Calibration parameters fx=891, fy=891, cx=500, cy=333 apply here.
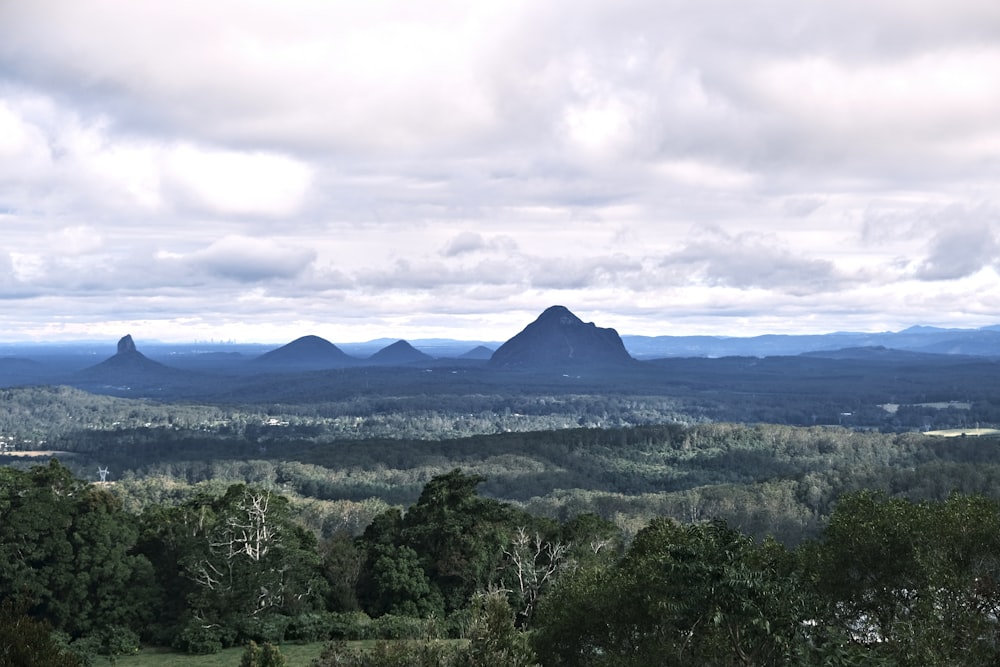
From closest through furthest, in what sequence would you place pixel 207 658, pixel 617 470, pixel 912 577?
1. pixel 912 577
2. pixel 207 658
3. pixel 617 470

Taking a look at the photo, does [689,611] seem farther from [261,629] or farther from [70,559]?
[70,559]

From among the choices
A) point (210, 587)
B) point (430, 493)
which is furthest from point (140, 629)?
point (430, 493)

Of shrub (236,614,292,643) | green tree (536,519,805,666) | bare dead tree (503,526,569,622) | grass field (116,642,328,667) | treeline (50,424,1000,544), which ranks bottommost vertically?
treeline (50,424,1000,544)

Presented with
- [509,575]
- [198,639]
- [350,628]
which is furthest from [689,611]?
[509,575]

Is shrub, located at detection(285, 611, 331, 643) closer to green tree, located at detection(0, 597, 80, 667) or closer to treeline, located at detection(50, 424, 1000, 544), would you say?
green tree, located at detection(0, 597, 80, 667)

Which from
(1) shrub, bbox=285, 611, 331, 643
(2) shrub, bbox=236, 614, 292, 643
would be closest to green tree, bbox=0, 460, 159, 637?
(2) shrub, bbox=236, 614, 292, 643

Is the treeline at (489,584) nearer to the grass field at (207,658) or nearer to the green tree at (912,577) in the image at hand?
the green tree at (912,577)

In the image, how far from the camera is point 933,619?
20656mm

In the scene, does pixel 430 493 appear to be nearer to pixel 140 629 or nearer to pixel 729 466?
pixel 140 629

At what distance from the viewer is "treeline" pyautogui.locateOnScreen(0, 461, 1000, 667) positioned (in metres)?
21.1

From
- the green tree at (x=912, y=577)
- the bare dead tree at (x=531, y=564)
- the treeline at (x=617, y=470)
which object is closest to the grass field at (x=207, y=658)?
the bare dead tree at (x=531, y=564)

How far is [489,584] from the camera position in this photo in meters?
46.6

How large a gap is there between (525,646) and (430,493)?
1363 inches

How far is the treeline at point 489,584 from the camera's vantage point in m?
21.1
